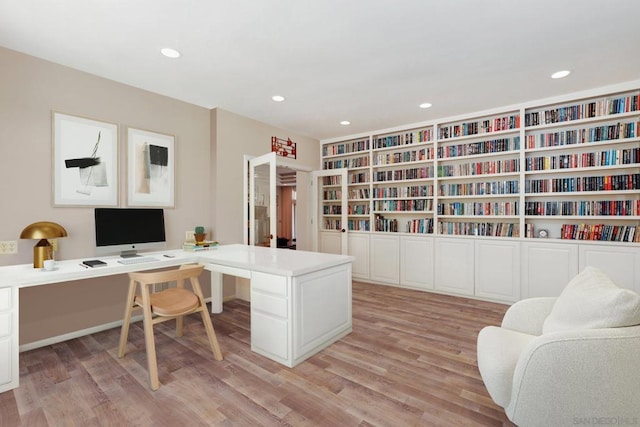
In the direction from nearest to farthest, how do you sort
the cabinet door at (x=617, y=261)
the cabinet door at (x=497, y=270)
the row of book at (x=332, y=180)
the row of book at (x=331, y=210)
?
the cabinet door at (x=617, y=261) < the cabinet door at (x=497, y=270) < the row of book at (x=332, y=180) < the row of book at (x=331, y=210)

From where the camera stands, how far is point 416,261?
4.43 metres

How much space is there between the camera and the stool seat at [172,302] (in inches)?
84.4

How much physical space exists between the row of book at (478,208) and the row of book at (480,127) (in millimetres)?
951

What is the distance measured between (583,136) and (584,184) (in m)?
0.54

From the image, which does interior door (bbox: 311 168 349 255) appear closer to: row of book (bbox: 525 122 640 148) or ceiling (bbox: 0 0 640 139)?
ceiling (bbox: 0 0 640 139)

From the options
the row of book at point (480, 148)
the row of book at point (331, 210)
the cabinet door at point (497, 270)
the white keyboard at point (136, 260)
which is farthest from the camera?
the row of book at point (331, 210)

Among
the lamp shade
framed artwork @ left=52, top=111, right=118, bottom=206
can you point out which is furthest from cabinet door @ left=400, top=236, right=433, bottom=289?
the lamp shade

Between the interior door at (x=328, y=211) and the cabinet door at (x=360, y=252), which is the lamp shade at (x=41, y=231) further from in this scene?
the cabinet door at (x=360, y=252)

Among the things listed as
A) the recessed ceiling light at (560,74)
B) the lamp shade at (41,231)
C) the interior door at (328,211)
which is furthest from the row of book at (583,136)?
the lamp shade at (41,231)

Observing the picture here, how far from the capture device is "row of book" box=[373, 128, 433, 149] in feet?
14.6

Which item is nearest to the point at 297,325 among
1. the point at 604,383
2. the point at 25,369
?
the point at 604,383

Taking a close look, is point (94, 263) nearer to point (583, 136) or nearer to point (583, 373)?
point (583, 373)

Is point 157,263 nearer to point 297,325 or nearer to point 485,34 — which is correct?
point 297,325

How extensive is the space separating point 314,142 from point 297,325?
3.83 meters
